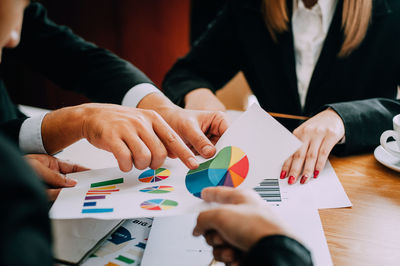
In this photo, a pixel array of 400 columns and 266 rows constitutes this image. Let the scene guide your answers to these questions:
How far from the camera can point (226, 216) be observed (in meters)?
0.42

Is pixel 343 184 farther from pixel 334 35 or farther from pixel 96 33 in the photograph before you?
pixel 96 33

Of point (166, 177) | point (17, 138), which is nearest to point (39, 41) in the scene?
point (17, 138)

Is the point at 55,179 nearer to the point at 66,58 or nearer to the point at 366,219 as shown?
the point at 366,219

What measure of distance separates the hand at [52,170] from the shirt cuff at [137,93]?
1.02 ft

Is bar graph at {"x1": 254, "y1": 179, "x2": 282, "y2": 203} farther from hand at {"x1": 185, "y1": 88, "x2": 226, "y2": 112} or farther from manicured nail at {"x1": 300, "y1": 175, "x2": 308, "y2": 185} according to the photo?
hand at {"x1": 185, "y1": 88, "x2": 226, "y2": 112}

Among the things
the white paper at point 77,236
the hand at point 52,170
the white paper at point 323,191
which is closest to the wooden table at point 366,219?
the white paper at point 323,191

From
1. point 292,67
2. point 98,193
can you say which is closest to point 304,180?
point 98,193

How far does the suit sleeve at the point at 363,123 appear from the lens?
0.79 m

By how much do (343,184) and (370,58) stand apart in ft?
2.02

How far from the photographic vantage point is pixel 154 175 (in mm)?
656

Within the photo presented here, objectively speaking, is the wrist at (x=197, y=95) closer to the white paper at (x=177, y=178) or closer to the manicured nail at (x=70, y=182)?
the white paper at (x=177, y=178)

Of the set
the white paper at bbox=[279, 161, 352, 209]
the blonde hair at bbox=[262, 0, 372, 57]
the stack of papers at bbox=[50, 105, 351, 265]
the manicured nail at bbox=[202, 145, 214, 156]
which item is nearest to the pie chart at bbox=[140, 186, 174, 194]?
the stack of papers at bbox=[50, 105, 351, 265]

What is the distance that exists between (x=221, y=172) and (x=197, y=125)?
177 millimetres

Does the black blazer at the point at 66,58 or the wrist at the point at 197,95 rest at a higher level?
the black blazer at the point at 66,58
